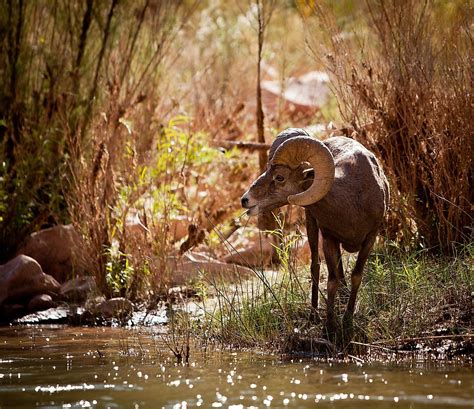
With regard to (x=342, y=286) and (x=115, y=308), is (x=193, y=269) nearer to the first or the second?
(x=115, y=308)

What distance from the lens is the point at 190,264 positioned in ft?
37.6

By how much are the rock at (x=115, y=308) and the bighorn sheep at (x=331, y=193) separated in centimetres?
293

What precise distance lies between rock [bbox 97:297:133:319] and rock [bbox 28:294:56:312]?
2.23 ft

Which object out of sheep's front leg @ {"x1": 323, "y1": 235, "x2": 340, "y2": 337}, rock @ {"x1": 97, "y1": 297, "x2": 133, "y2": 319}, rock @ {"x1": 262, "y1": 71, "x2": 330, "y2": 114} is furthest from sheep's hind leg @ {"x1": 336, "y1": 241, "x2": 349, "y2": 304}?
rock @ {"x1": 262, "y1": 71, "x2": 330, "y2": 114}

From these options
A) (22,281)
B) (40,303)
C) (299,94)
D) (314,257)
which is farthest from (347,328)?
(299,94)

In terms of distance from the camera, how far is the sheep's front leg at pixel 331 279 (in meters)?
8.30

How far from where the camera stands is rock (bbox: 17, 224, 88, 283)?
1196 centimetres

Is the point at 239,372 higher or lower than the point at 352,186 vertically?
lower

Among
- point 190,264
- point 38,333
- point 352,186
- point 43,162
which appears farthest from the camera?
point 43,162

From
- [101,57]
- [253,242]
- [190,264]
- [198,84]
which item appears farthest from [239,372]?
[198,84]

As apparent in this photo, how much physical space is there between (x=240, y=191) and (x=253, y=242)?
46.9 inches

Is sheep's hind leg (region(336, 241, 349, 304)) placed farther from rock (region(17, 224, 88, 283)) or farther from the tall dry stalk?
rock (region(17, 224, 88, 283))

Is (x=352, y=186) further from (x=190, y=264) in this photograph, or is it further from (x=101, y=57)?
(x=101, y=57)

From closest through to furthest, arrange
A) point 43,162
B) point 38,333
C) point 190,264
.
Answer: point 38,333 < point 190,264 < point 43,162
